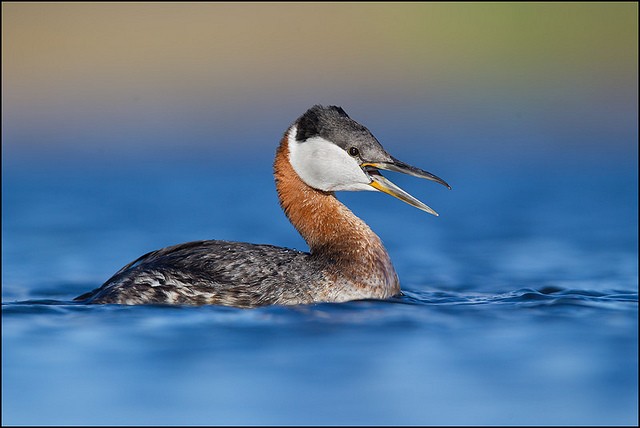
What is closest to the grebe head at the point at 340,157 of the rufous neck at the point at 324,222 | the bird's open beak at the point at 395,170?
the bird's open beak at the point at 395,170

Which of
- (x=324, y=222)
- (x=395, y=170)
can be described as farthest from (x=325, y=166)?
(x=395, y=170)

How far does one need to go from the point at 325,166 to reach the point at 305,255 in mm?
878

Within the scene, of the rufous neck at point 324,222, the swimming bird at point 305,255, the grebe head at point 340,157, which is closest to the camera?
the swimming bird at point 305,255

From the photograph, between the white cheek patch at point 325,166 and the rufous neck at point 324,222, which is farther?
the white cheek patch at point 325,166

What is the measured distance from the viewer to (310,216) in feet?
36.3

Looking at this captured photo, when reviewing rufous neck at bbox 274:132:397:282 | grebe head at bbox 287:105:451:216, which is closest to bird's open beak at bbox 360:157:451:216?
grebe head at bbox 287:105:451:216

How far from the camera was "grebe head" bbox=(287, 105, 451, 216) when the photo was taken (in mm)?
10883

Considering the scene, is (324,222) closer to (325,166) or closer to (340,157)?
(325,166)

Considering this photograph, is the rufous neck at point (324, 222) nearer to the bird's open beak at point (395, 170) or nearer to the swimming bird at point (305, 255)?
the swimming bird at point (305, 255)

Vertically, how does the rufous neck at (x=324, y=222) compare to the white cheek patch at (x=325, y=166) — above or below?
below

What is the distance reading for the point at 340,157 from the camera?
10898mm

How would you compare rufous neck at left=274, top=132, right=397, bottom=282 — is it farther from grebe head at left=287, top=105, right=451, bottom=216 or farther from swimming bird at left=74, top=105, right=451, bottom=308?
grebe head at left=287, top=105, right=451, bottom=216

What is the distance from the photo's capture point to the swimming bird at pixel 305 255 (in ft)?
33.3

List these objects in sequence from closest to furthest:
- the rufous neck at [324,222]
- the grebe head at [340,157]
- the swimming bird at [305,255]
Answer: the swimming bird at [305,255], the rufous neck at [324,222], the grebe head at [340,157]
